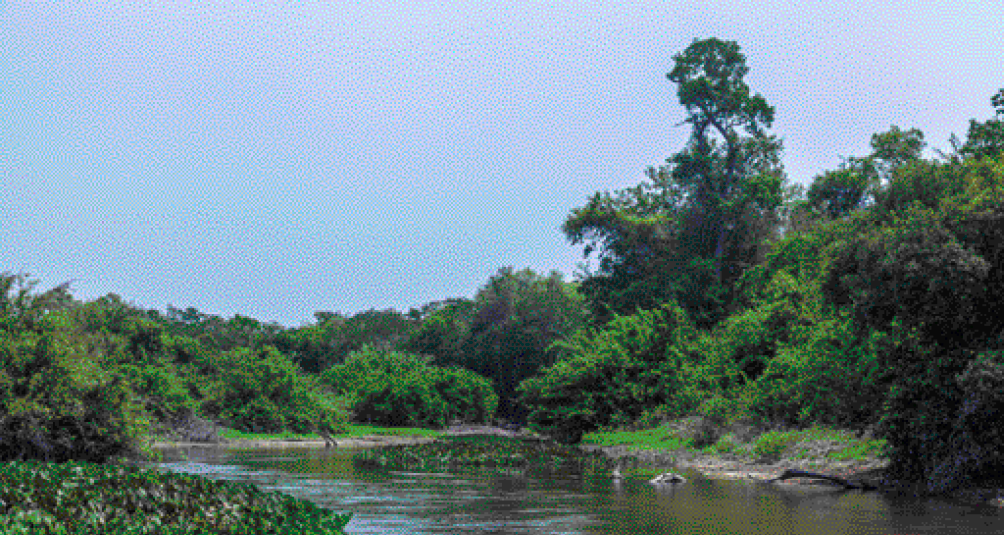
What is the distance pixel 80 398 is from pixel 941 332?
18312 mm

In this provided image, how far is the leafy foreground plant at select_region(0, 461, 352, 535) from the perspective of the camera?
10570 millimetres

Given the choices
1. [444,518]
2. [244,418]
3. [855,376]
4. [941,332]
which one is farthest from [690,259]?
[444,518]

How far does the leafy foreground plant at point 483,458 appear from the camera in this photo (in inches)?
1122

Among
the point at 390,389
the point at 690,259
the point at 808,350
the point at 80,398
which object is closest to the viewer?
the point at 80,398

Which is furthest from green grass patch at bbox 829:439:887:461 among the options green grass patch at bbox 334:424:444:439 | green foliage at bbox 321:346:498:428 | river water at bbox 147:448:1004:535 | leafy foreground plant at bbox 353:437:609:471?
green foliage at bbox 321:346:498:428

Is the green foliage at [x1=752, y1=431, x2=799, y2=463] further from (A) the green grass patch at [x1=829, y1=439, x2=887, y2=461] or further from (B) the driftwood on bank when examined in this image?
(B) the driftwood on bank

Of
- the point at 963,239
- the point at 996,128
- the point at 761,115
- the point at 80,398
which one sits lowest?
the point at 80,398

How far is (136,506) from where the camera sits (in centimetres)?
1178

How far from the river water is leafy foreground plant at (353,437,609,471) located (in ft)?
9.26

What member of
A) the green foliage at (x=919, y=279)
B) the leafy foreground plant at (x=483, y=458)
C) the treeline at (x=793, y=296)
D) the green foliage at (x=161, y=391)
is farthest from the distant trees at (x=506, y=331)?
the green foliage at (x=919, y=279)

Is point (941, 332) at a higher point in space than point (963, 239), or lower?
lower

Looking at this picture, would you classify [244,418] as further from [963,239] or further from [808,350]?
[963,239]

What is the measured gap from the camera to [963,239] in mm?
18359

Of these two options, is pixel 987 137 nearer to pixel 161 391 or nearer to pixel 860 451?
pixel 860 451
